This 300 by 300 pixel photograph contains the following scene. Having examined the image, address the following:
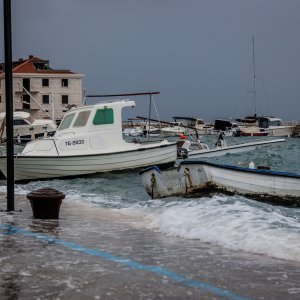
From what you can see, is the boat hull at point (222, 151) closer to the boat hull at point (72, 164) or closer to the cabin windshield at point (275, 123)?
the boat hull at point (72, 164)

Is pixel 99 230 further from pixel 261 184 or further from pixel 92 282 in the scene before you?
pixel 261 184

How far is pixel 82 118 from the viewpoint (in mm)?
22391

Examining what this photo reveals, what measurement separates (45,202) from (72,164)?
36.1 ft

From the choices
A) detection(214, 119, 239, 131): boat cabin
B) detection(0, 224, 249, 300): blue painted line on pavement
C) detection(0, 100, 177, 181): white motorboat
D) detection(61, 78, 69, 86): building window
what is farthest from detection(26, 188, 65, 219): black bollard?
detection(214, 119, 239, 131): boat cabin

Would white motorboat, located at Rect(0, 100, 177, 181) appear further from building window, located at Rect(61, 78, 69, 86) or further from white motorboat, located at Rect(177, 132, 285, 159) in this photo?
building window, located at Rect(61, 78, 69, 86)

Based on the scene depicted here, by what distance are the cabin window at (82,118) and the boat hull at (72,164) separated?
4.88ft

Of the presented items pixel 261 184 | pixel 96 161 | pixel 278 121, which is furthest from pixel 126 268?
pixel 278 121

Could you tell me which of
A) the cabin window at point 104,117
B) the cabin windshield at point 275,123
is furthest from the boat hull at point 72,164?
the cabin windshield at point 275,123

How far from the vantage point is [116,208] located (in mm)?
14094

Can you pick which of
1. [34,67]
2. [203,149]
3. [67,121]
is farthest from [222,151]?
[34,67]

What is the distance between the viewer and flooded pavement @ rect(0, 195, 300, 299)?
5.60m

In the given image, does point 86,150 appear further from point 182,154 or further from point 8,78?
point 8,78

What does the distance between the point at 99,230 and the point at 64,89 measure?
70865mm

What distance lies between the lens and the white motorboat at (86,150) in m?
21.3
